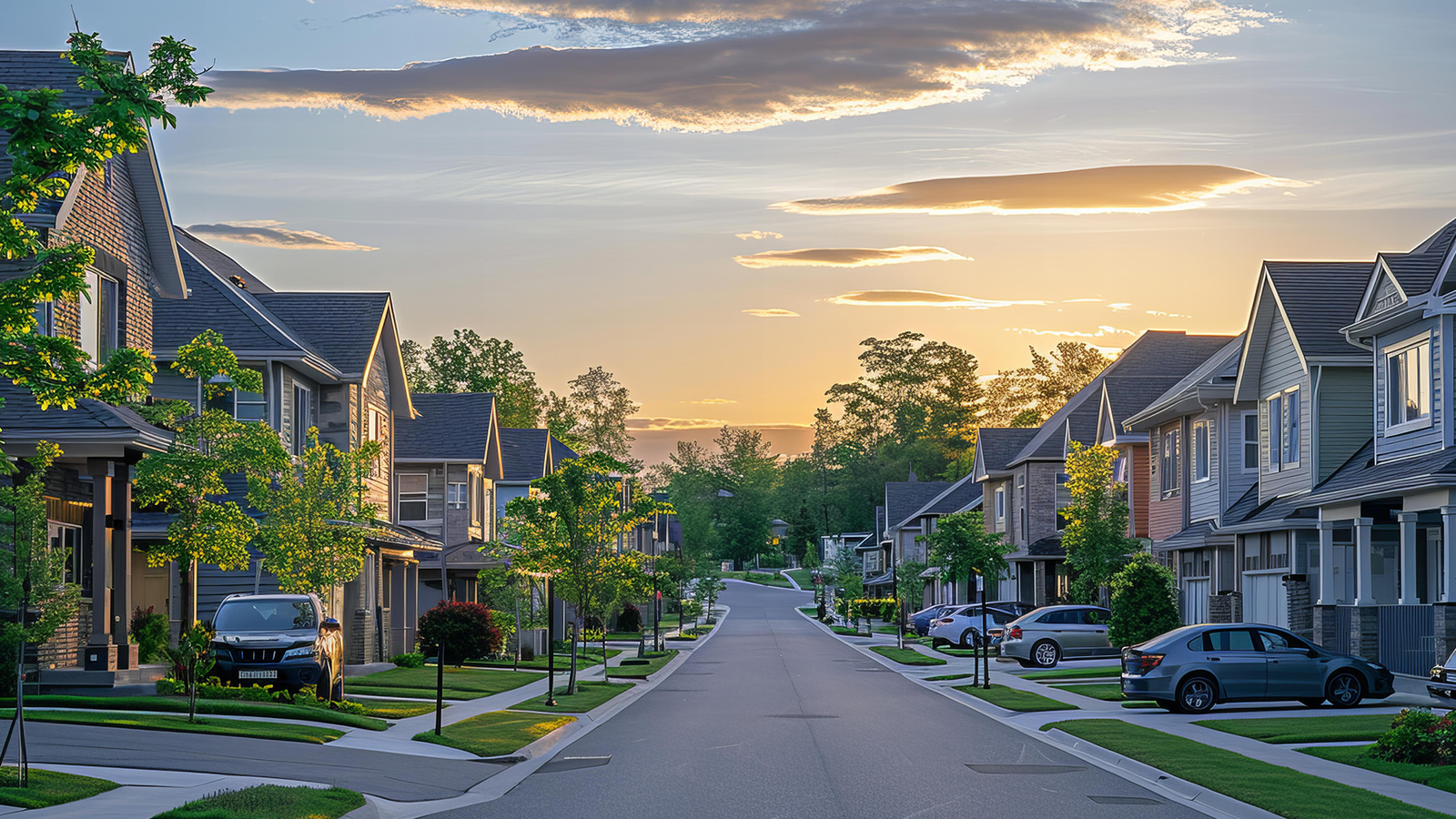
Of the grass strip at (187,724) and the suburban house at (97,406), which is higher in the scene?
the suburban house at (97,406)

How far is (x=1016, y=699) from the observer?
1067 inches

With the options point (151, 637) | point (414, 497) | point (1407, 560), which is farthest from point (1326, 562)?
point (414, 497)

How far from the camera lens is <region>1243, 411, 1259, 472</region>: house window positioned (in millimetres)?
36969

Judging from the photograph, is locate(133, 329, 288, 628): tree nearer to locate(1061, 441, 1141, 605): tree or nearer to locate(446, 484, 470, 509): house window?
locate(446, 484, 470, 509): house window

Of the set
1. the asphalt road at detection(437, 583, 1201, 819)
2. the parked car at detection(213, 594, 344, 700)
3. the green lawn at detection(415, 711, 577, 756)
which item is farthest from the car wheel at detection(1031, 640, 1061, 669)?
the parked car at detection(213, 594, 344, 700)

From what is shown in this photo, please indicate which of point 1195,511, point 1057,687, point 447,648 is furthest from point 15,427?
point 1195,511

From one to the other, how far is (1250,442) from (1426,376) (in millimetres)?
10782

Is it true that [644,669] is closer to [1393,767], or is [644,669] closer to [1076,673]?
[1076,673]

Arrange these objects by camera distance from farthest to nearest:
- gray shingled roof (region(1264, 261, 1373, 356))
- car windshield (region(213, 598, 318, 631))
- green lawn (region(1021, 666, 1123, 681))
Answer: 1. green lawn (region(1021, 666, 1123, 681))
2. gray shingled roof (region(1264, 261, 1373, 356))
3. car windshield (region(213, 598, 318, 631))

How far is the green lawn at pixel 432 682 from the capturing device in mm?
27453

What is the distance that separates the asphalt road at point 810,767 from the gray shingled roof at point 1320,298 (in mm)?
11763

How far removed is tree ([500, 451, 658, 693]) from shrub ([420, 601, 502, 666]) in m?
5.44

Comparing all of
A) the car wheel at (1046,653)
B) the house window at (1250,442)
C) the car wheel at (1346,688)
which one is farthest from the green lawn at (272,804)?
the house window at (1250,442)

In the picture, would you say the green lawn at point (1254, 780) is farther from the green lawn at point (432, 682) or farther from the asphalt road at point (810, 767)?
the green lawn at point (432, 682)
